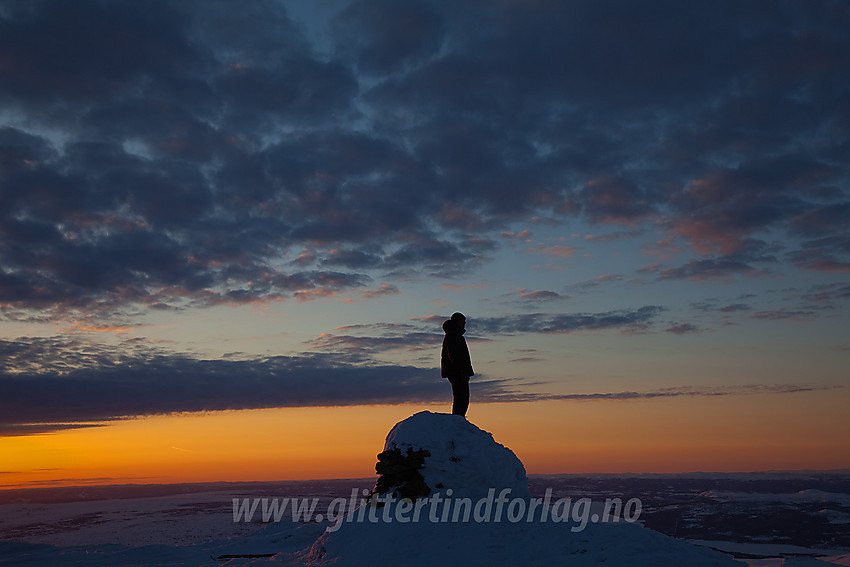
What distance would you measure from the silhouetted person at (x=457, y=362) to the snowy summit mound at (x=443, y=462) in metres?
1.30

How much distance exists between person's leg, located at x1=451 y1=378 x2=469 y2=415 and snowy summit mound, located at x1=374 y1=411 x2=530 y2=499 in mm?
1202

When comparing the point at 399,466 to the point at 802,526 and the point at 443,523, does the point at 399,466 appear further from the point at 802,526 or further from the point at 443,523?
the point at 802,526

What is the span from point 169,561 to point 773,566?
2124 centimetres

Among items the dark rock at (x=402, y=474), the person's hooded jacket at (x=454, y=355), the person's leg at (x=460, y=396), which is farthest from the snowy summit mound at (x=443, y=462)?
the person's hooded jacket at (x=454, y=355)

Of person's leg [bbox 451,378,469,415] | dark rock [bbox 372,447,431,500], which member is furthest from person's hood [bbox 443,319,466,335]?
dark rock [bbox 372,447,431,500]

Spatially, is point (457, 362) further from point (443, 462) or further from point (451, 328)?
point (443, 462)

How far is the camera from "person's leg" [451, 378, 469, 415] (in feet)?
66.6

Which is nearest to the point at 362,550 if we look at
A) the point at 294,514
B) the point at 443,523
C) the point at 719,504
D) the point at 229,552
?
the point at 443,523

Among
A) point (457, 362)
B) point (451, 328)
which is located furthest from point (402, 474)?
point (451, 328)

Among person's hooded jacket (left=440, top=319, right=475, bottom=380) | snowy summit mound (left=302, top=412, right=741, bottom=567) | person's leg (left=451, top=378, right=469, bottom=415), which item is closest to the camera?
snowy summit mound (left=302, top=412, right=741, bottom=567)

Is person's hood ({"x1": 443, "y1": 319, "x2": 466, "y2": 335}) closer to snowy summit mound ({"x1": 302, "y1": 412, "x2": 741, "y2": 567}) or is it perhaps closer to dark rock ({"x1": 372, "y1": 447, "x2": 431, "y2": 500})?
snowy summit mound ({"x1": 302, "y1": 412, "x2": 741, "y2": 567})

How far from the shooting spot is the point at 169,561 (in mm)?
21453

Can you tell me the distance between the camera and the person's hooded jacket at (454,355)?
2003 cm

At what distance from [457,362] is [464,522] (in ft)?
17.9
